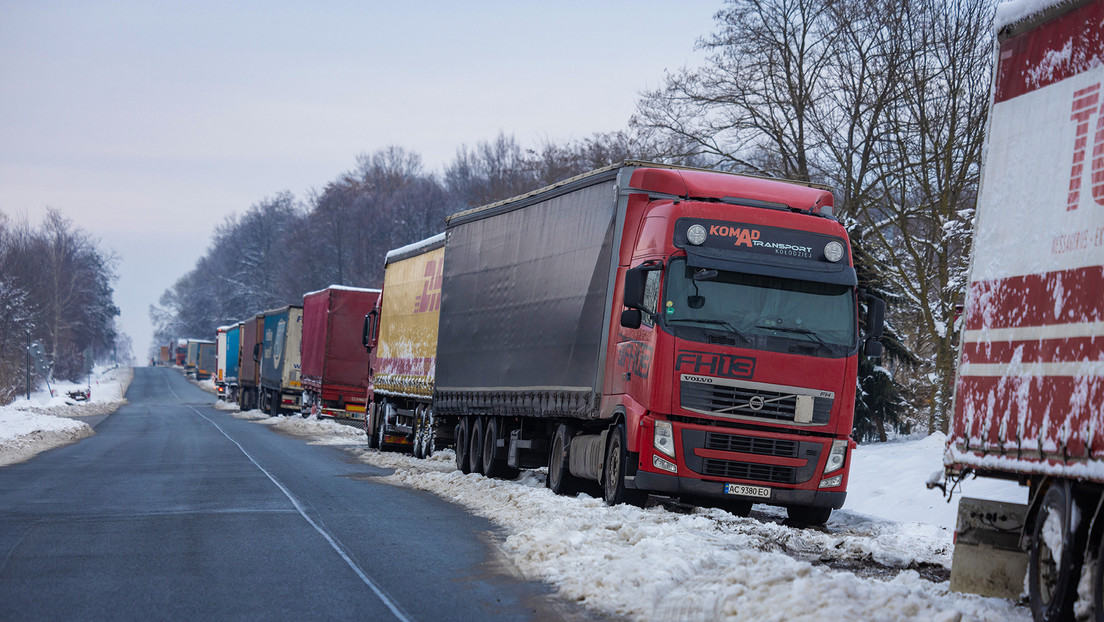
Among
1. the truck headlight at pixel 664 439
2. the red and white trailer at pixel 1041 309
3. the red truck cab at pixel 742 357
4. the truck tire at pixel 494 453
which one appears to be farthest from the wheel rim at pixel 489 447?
the red and white trailer at pixel 1041 309

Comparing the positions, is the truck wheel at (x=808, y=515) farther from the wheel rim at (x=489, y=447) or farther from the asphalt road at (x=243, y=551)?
the wheel rim at (x=489, y=447)

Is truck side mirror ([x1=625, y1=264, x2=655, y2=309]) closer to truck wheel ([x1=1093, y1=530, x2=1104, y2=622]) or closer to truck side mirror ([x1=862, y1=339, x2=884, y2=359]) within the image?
truck side mirror ([x1=862, y1=339, x2=884, y2=359])

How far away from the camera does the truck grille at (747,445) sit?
13484mm

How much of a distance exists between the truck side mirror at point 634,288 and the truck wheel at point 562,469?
3.52 meters

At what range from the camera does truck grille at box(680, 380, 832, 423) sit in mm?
13375

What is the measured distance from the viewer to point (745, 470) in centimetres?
1358

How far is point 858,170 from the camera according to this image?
30469mm

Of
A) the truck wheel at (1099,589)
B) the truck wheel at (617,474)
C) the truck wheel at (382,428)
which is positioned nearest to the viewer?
the truck wheel at (1099,589)

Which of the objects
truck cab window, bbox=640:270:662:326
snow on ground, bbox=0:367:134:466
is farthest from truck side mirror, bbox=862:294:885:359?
snow on ground, bbox=0:367:134:466

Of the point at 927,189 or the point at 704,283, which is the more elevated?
the point at 927,189

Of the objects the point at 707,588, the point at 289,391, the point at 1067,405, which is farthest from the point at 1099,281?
the point at 289,391

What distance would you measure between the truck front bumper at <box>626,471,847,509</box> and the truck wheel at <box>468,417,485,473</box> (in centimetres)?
706

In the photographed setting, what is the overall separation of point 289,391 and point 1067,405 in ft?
139

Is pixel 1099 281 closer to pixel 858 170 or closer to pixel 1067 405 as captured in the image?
pixel 1067 405
